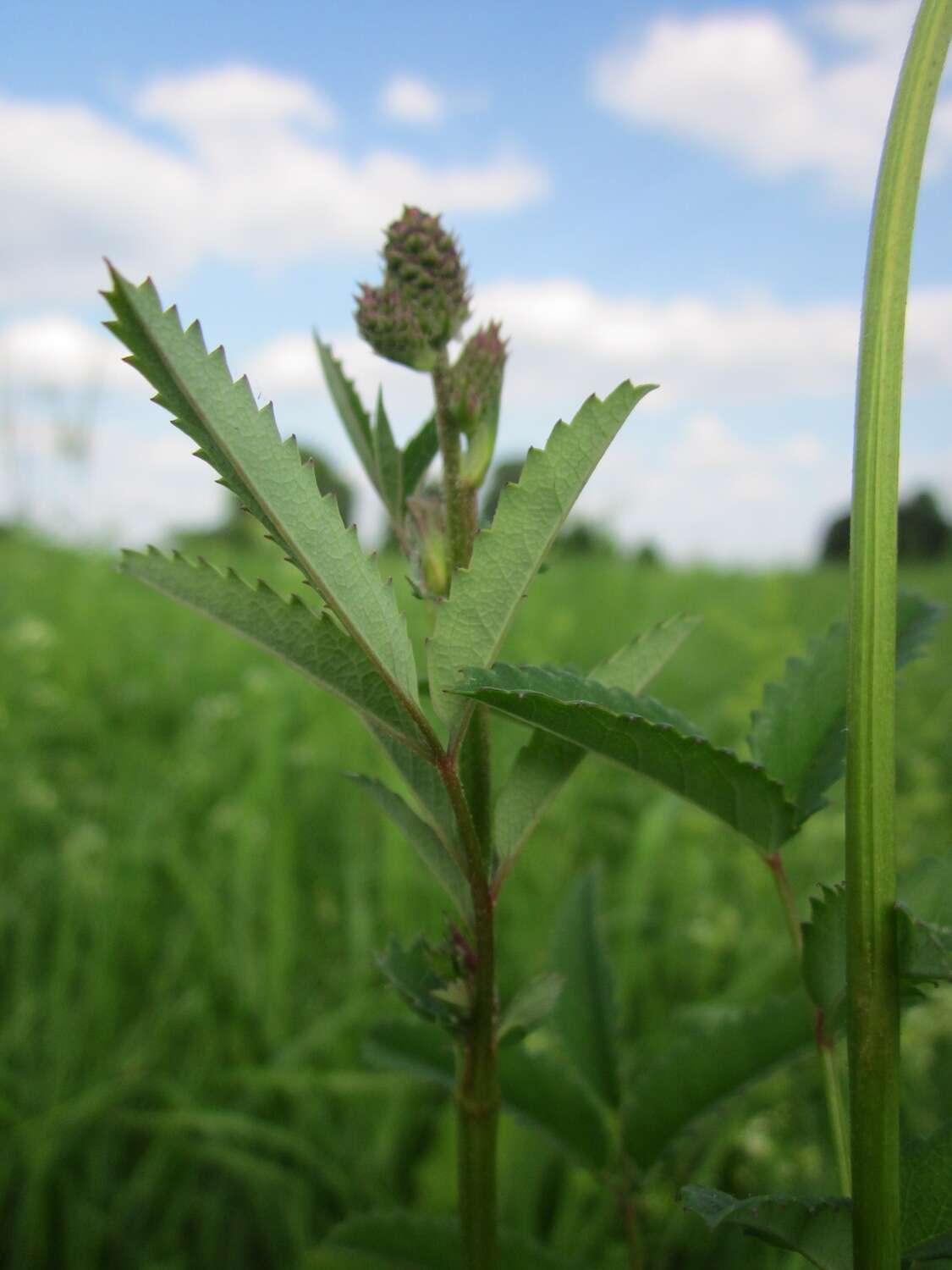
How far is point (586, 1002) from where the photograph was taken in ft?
3.08

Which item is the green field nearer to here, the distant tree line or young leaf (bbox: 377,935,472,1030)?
young leaf (bbox: 377,935,472,1030)

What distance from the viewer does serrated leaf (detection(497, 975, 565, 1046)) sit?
1.92 feet

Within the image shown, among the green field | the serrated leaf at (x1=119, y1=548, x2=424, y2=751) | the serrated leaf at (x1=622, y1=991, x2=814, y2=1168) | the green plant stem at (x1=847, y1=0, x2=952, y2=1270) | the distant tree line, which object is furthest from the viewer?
the distant tree line

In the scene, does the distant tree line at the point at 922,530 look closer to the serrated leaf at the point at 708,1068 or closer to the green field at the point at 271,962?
the green field at the point at 271,962

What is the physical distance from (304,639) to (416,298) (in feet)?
0.67

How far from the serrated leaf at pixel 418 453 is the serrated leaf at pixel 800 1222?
42cm

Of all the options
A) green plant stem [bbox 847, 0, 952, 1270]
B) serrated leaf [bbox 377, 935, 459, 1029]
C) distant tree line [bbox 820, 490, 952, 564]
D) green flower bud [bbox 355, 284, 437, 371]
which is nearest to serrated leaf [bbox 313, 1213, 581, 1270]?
serrated leaf [bbox 377, 935, 459, 1029]

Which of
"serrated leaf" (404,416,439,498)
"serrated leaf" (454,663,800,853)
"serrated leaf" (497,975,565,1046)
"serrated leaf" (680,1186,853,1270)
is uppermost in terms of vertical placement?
"serrated leaf" (404,416,439,498)

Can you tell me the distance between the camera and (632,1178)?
852mm

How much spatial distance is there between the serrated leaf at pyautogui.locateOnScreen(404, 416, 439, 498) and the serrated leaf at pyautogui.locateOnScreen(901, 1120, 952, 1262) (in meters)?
0.45

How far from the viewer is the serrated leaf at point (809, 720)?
66cm

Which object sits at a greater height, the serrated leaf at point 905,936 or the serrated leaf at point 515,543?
the serrated leaf at point 515,543

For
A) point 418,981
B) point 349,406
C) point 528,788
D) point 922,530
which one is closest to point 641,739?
point 528,788

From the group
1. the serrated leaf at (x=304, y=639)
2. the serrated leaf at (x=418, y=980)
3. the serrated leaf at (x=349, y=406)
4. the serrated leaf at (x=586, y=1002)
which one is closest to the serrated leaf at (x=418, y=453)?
the serrated leaf at (x=349, y=406)
